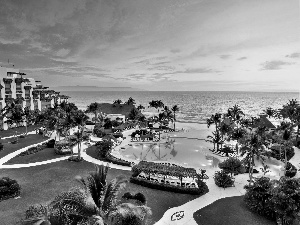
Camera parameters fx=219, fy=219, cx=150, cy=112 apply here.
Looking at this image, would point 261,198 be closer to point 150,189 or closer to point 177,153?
point 150,189

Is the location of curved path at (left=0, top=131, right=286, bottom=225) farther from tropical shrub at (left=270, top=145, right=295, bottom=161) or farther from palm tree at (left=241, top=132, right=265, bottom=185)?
tropical shrub at (left=270, top=145, right=295, bottom=161)

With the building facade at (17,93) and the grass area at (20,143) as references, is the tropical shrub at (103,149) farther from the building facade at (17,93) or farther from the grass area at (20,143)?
the building facade at (17,93)

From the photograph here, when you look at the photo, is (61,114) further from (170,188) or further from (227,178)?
(227,178)

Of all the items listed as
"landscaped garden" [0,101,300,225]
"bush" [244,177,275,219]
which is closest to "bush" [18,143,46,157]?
"landscaped garden" [0,101,300,225]

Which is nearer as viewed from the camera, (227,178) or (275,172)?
(227,178)

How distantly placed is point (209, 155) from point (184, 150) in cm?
803

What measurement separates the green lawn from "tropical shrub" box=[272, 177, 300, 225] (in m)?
12.7

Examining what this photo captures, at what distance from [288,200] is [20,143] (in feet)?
214

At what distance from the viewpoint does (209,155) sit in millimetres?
58031

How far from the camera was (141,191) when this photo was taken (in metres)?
35.4

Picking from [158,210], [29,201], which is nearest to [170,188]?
[158,210]

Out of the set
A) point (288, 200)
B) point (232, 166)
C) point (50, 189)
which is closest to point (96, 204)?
point (288, 200)

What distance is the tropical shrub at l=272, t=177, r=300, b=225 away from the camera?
23.2 meters

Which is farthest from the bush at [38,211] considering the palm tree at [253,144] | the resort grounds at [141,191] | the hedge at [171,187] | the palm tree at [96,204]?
the palm tree at [253,144]
